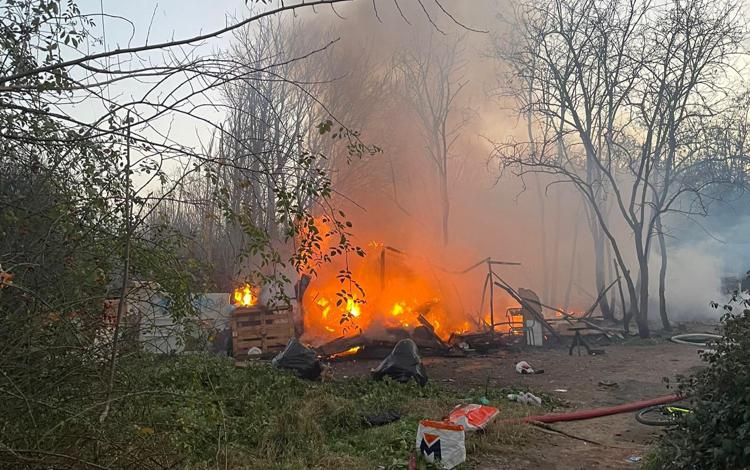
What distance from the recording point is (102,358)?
10.2 feet

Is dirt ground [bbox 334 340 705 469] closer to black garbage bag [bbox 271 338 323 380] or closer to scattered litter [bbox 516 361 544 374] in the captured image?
scattered litter [bbox 516 361 544 374]

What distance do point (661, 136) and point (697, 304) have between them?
1071cm

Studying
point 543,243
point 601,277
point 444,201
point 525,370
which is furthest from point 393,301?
point 543,243

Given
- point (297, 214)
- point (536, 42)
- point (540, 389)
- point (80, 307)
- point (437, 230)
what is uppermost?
point (536, 42)

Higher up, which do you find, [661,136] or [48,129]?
[661,136]

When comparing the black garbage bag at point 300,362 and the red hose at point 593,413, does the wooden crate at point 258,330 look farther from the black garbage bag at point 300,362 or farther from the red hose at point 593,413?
the red hose at point 593,413

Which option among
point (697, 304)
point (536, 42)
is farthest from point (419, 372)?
point (697, 304)

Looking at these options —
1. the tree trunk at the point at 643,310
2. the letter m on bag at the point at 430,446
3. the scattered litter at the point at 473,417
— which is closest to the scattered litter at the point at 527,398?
the scattered litter at the point at 473,417

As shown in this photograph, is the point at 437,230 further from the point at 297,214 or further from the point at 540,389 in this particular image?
the point at 297,214

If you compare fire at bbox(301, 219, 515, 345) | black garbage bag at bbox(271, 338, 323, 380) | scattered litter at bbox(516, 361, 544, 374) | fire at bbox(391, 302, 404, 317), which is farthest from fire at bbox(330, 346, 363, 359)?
scattered litter at bbox(516, 361, 544, 374)

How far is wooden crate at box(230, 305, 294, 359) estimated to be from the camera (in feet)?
38.3

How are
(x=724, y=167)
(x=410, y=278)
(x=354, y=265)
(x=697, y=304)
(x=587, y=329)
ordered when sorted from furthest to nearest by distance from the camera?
(x=697, y=304) < (x=724, y=167) < (x=354, y=265) < (x=410, y=278) < (x=587, y=329)

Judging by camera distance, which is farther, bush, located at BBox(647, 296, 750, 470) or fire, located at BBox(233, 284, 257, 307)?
fire, located at BBox(233, 284, 257, 307)

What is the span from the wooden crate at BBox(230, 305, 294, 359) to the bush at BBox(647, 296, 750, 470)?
8.68 metres
